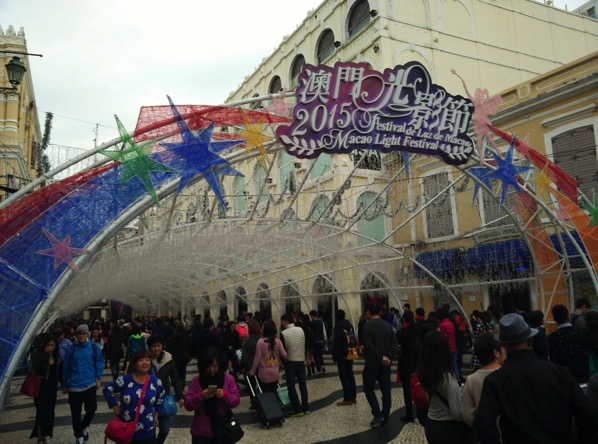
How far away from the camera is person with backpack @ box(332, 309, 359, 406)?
29.0ft

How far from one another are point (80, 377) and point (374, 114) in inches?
278

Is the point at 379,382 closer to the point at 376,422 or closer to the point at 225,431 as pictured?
the point at 376,422

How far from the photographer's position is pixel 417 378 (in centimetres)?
429

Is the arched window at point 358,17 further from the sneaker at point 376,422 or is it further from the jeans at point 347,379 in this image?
the sneaker at point 376,422

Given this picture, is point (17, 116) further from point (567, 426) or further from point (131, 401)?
point (567, 426)

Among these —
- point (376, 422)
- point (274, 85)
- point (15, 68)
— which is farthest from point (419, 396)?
point (274, 85)

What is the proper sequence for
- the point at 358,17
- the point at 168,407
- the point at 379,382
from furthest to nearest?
1. the point at 358,17
2. the point at 379,382
3. the point at 168,407

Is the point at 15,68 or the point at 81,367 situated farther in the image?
the point at 15,68

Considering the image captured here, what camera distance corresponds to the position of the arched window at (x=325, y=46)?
2458 centimetres

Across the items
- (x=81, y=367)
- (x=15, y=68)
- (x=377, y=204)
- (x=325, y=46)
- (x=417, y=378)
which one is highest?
(x=325, y=46)

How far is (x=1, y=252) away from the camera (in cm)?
797

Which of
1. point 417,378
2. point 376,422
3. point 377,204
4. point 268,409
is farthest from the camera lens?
point 377,204

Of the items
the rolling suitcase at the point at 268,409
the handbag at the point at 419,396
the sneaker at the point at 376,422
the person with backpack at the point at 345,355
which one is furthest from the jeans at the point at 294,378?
the handbag at the point at 419,396

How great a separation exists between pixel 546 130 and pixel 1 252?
15.5 m
